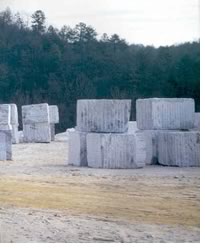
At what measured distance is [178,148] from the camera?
1005cm

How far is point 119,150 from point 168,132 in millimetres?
792

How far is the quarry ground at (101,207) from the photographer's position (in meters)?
6.50

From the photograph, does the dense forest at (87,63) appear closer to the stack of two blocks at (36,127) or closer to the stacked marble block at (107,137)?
the stacked marble block at (107,137)

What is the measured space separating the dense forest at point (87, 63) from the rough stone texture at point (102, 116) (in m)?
0.66

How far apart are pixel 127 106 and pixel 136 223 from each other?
3.40m

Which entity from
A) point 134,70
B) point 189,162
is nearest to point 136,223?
point 134,70

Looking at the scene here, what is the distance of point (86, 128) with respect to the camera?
10.4m

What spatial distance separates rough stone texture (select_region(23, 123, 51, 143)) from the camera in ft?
53.5

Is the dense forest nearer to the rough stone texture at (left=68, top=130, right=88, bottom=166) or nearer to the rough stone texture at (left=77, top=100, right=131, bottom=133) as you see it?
the rough stone texture at (left=77, top=100, right=131, bottom=133)

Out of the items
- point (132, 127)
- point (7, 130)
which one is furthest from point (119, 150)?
point (7, 130)

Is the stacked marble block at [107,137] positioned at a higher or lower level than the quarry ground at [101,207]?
higher

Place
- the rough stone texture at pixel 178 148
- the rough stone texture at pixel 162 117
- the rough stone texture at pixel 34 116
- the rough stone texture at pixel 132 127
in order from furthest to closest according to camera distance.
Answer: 1. the rough stone texture at pixel 34 116
2. the rough stone texture at pixel 132 127
3. the rough stone texture at pixel 162 117
4. the rough stone texture at pixel 178 148

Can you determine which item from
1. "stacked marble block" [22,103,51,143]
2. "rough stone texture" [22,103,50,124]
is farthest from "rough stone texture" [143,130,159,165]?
"stacked marble block" [22,103,51,143]

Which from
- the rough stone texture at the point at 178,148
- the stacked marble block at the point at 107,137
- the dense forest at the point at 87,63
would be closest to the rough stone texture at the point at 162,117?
the rough stone texture at the point at 178,148
